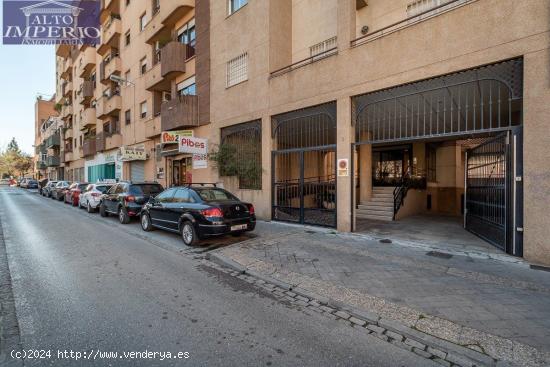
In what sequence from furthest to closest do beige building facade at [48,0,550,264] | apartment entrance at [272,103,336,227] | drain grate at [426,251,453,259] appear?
apartment entrance at [272,103,336,227] → drain grate at [426,251,453,259] → beige building facade at [48,0,550,264]

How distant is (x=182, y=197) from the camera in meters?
8.22

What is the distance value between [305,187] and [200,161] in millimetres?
6080

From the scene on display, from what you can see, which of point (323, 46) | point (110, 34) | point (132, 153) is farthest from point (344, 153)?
point (110, 34)

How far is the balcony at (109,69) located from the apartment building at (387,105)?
44.0 feet

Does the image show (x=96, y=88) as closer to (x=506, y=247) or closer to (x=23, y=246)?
(x=23, y=246)

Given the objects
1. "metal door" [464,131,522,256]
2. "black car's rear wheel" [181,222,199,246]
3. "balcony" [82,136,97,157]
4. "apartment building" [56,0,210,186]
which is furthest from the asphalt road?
"balcony" [82,136,97,157]

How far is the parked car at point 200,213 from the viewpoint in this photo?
728 centimetres

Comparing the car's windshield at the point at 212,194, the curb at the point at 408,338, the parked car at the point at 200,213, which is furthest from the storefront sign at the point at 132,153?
the curb at the point at 408,338

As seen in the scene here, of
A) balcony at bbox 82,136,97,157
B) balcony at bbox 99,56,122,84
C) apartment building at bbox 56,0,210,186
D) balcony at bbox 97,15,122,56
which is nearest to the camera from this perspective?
apartment building at bbox 56,0,210,186

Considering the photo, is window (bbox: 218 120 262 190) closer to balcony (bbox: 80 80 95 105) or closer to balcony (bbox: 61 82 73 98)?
balcony (bbox: 80 80 95 105)

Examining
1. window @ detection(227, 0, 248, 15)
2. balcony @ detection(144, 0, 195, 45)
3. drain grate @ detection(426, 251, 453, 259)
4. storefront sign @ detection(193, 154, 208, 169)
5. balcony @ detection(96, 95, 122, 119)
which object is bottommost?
drain grate @ detection(426, 251, 453, 259)

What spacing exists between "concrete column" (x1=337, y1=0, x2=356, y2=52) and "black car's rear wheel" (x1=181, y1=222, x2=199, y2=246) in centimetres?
679

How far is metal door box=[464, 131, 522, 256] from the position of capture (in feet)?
19.9

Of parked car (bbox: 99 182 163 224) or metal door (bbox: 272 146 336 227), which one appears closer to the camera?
metal door (bbox: 272 146 336 227)
